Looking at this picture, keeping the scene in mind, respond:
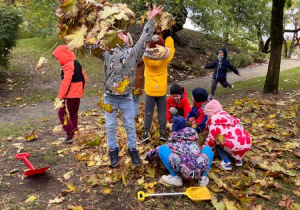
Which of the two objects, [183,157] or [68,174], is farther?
[68,174]

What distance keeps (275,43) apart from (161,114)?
17.6 feet

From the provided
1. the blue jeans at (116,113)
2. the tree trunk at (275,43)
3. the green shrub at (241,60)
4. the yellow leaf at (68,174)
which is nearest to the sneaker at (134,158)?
the blue jeans at (116,113)

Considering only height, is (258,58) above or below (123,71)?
above

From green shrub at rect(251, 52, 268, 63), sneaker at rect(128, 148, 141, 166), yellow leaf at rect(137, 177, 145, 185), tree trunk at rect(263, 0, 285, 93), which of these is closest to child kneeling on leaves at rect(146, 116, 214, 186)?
yellow leaf at rect(137, 177, 145, 185)

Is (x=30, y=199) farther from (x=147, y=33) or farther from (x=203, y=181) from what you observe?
(x=147, y=33)

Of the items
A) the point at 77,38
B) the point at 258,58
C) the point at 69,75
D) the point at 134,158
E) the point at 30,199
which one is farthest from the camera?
the point at 258,58

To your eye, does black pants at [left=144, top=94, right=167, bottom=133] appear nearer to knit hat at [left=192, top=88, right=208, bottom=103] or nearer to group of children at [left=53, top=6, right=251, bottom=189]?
group of children at [left=53, top=6, right=251, bottom=189]

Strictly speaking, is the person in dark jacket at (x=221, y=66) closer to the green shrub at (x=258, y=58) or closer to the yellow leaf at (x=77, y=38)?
the yellow leaf at (x=77, y=38)

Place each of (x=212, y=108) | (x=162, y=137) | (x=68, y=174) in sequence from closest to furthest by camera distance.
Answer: (x=68, y=174)
(x=212, y=108)
(x=162, y=137)

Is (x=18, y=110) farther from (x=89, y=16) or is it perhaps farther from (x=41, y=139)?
(x=89, y=16)

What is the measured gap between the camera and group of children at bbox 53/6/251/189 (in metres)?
3.33

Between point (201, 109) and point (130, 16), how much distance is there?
78.9 inches

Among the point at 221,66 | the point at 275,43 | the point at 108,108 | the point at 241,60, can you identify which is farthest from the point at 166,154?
the point at 241,60

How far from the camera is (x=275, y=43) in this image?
827cm
